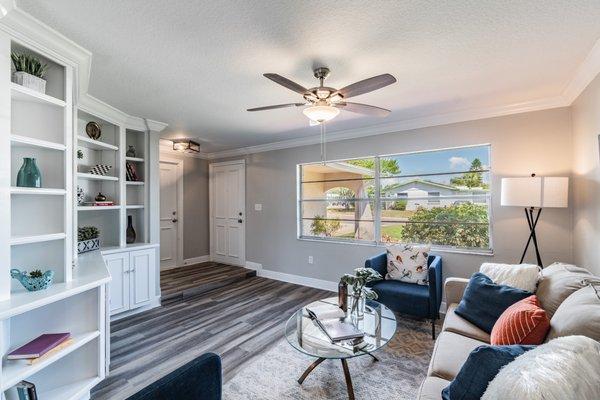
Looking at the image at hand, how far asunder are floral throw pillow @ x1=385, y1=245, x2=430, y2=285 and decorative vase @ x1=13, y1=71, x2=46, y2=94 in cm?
347

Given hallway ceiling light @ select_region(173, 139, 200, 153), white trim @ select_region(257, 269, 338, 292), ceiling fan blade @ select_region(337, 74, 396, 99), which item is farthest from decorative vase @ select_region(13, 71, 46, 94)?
white trim @ select_region(257, 269, 338, 292)

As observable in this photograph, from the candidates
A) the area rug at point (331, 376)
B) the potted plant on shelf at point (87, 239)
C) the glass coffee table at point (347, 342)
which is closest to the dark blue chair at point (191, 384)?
the glass coffee table at point (347, 342)

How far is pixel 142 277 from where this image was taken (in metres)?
3.43

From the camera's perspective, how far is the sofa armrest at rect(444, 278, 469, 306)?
2.46 meters

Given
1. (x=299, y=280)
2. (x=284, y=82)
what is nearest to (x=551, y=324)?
(x=284, y=82)

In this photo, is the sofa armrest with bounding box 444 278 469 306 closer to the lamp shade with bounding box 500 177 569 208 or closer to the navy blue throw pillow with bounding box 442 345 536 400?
the lamp shade with bounding box 500 177 569 208

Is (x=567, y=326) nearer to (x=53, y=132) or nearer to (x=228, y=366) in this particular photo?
(x=228, y=366)

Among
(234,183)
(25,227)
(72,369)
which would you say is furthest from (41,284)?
(234,183)

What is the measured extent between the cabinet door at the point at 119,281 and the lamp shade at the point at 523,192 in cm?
414

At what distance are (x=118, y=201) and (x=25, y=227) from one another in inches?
63.1

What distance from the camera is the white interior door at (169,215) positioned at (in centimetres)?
519

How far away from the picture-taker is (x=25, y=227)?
181 centimetres

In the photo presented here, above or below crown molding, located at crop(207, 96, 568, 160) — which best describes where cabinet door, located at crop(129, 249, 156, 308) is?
below

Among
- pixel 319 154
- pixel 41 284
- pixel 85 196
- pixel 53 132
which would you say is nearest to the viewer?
pixel 41 284
